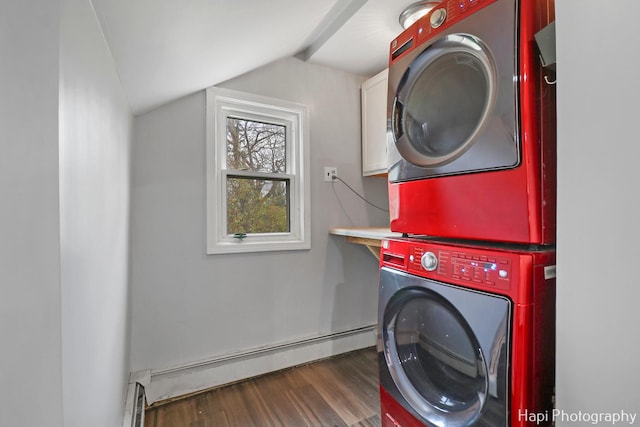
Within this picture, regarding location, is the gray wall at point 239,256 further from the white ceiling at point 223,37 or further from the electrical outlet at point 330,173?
the white ceiling at point 223,37

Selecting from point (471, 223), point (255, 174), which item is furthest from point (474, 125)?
point (255, 174)

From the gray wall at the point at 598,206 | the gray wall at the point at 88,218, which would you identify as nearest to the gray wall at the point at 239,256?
the gray wall at the point at 88,218

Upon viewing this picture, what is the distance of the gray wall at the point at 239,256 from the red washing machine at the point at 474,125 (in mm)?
1054

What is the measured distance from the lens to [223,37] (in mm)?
1215

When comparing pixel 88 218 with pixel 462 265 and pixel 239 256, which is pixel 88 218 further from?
pixel 239 256

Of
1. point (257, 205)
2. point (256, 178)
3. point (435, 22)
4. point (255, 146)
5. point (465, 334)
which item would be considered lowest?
point (465, 334)

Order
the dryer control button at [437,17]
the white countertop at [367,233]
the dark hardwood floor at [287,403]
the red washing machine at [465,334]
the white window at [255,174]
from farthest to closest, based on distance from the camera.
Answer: the white window at [255,174], the white countertop at [367,233], the dark hardwood floor at [287,403], the dryer control button at [437,17], the red washing machine at [465,334]

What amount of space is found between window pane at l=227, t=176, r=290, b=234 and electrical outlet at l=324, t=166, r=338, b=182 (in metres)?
0.32

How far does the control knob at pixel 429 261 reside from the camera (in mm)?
942

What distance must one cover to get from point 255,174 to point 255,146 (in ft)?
0.72

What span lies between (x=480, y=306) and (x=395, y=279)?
327 mm

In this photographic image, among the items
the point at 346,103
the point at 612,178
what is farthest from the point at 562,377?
the point at 346,103

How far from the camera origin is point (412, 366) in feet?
3.52

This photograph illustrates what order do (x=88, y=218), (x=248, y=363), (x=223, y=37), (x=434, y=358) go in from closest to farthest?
(x=88, y=218) < (x=434, y=358) < (x=223, y=37) < (x=248, y=363)
